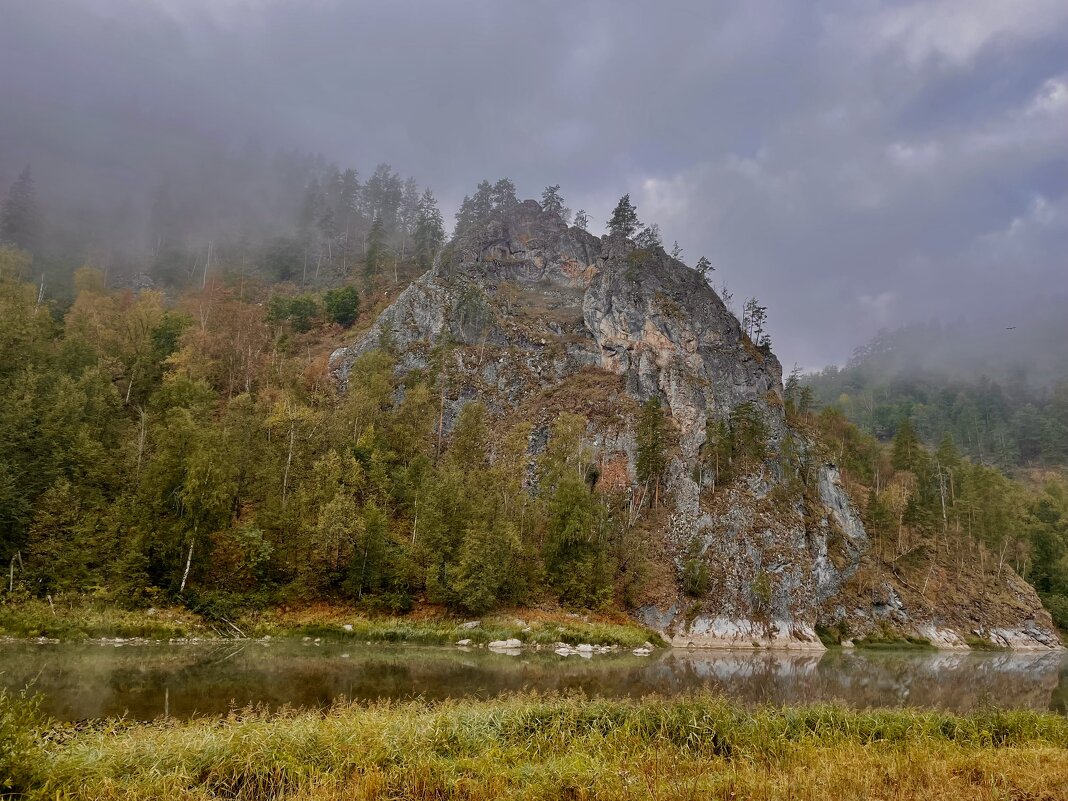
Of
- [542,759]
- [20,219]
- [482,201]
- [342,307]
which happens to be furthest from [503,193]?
[542,759]

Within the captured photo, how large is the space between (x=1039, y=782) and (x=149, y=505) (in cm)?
5032

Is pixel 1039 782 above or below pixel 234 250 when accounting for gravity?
below

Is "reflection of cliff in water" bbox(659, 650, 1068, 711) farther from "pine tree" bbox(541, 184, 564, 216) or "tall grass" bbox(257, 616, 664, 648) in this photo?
"pine tree" bbox(541, 184, 564, 216)

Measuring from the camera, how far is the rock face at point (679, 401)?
60969mm

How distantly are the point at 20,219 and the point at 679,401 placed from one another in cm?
12912

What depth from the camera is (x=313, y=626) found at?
40.8 metres

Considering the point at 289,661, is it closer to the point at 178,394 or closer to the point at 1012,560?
the point at 178,394

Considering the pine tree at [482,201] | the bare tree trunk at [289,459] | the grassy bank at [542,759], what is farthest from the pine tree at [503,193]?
the grassy bank at [542,759]

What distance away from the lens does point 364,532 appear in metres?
46.2

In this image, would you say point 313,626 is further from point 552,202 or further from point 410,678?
point 552,202

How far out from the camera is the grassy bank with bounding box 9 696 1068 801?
950 cm

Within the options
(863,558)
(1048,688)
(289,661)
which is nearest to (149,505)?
(289,661)

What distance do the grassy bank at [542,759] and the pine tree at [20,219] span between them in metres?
130

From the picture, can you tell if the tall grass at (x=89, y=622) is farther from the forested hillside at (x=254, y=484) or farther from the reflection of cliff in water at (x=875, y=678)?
the reflection of cliff in water at (x=875, y=678)
